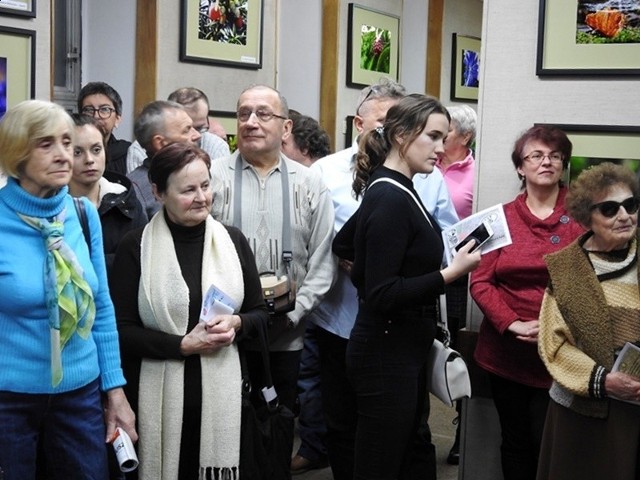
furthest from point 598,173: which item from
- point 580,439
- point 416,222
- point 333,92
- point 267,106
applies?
point 333,92

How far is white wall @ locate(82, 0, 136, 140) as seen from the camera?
7605mm

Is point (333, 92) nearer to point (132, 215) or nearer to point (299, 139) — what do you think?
point (299, 139)

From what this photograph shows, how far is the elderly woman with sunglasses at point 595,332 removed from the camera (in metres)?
3.53

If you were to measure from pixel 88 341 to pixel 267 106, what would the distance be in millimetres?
1465

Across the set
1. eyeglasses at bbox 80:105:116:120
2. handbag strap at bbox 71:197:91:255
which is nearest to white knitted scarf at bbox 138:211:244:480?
handbag strap at bbox 71:197:91:255

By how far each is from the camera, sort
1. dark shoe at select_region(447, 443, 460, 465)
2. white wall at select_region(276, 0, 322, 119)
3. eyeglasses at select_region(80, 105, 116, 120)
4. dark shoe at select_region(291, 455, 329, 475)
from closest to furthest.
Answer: dark shoe at select_region(291, 455, 329, 475) → dark shoe at select_region(447, 443, 460, 465) → eyeglasses at select_region(80, 105, 116, 120) → white wall at select_region(276, 0, 322, 119)

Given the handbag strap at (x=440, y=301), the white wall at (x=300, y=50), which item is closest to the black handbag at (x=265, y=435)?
the handbag strap at (x=440, y=301)

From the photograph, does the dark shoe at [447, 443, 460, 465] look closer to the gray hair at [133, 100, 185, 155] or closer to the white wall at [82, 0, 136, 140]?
the gray hair at [133, 100, 185, 155]

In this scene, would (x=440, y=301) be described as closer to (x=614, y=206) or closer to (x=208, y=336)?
(x=614, y=206)

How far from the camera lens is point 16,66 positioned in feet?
18.4

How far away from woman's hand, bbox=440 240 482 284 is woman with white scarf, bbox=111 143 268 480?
0.73 metres

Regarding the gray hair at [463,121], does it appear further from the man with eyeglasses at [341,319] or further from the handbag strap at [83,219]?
the handbag strap at [83,219]

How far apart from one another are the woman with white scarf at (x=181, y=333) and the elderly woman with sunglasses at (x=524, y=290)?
3.49 ft

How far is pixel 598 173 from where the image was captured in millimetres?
3666
